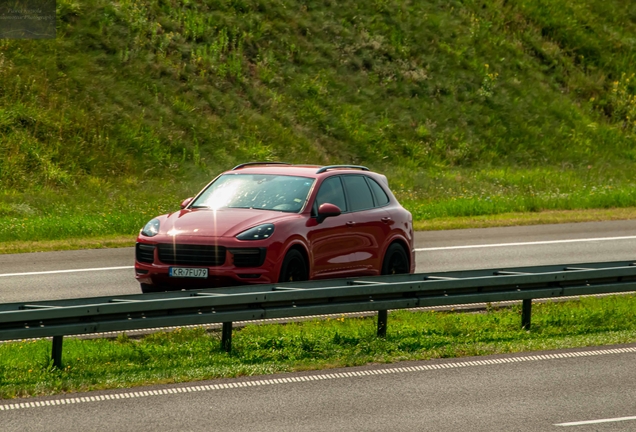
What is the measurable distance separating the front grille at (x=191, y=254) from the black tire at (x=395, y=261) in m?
2.88

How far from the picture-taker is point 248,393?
29.4 ft

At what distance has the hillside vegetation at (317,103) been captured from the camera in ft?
93.4

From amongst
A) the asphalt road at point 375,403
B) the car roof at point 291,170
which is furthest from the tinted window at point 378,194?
the asphalt road at point 375,403

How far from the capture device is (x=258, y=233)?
1234 cm

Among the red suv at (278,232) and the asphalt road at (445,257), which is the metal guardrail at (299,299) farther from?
the asphalt road at (445,257)

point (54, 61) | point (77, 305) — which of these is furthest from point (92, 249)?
point (54, 61)

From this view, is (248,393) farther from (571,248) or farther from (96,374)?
(571,248)

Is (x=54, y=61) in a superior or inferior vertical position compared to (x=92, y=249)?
superior

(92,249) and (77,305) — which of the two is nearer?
(77,305)

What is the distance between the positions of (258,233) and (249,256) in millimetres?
303

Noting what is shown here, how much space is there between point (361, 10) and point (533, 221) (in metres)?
17.7

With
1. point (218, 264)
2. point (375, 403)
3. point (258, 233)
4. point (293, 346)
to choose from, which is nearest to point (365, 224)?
point (258, 233)

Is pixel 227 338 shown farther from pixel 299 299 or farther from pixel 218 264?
pixel 218 264

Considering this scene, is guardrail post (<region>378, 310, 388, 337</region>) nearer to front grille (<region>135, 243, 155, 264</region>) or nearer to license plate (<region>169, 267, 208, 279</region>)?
license plate (<region>169, 267, 208, 279</region>)
